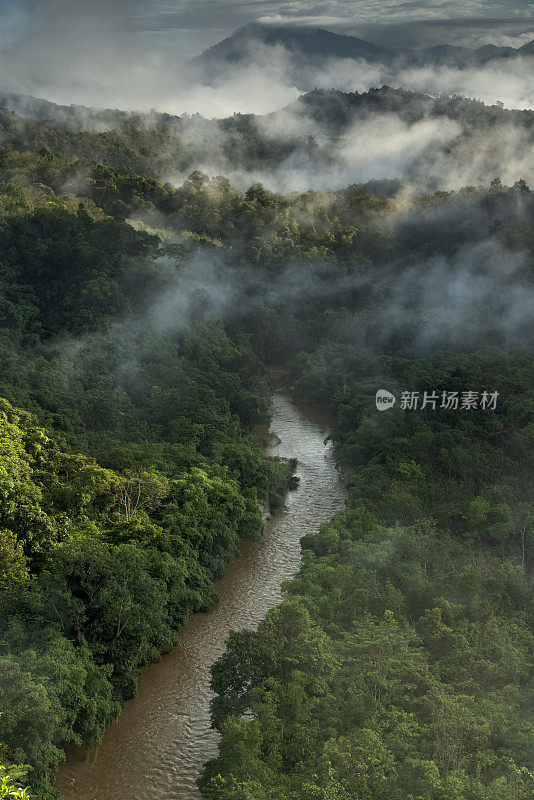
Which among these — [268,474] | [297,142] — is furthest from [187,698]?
[297,142]

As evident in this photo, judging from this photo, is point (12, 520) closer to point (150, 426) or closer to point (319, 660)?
point (319, 660)

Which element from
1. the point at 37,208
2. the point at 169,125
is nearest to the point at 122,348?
the point at 37,208

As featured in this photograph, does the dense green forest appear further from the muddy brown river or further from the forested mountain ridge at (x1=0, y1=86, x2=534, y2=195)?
the forested mountain ridge at (x1=0, y1=86, x2=534, y2=195)

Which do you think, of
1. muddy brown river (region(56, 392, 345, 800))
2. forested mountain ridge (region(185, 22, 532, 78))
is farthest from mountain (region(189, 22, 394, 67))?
muddy brown river (region(56, 392, 345, 800))

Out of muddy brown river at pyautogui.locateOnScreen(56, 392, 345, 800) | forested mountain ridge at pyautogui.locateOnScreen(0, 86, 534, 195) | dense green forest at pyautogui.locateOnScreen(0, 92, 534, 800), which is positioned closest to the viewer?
dense green forest at pyautogui.locateOnScreen(0, 92, 534, 800)

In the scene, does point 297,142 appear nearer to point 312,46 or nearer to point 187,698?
point 312,46
